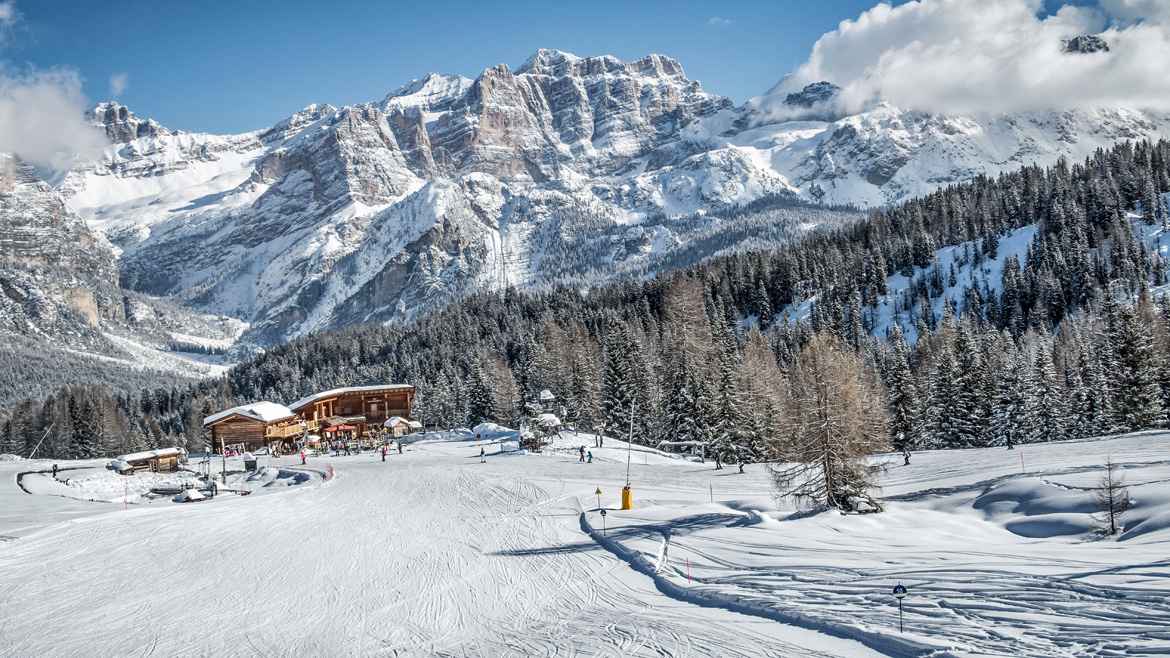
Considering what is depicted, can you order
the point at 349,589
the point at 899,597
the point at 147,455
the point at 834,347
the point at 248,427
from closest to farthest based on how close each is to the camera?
the point at 899,597 → the point at 349,589 → the point at 834,347 → the point at 147,455 → the point at 248,427

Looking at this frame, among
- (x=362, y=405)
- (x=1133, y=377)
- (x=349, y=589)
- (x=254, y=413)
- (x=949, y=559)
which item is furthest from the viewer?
(x=362, y=405)

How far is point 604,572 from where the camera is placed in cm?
1736

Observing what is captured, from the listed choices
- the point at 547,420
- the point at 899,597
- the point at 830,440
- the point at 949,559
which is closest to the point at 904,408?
the point at 547,420

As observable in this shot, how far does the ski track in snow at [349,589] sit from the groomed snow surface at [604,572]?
0.26 ft

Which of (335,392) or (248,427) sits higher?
(335,392)

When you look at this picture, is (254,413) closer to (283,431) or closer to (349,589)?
(283,431)

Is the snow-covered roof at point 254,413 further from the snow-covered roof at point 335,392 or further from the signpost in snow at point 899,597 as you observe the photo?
the signpost in snow at point 899,597

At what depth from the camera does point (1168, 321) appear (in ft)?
212

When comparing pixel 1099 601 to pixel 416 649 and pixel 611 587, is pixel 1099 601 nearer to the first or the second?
pixel 611 587

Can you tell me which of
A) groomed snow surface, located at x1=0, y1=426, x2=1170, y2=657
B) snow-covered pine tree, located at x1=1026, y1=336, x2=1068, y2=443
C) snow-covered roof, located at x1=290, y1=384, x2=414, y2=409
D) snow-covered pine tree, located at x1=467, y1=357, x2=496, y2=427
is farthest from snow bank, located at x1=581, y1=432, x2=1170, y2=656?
snow-covered roof, located at x1=290, y1=384, x2=414, y2=409

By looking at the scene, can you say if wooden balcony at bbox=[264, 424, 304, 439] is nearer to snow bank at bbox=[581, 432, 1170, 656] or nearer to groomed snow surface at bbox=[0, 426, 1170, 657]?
groomed snow surface at bbox=[0, 426, 1170, 657]

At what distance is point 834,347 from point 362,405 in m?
64.1

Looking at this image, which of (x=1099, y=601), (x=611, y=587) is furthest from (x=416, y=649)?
(x=1099, y=601)

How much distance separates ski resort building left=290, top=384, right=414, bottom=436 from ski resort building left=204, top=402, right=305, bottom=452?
8.65 metres
